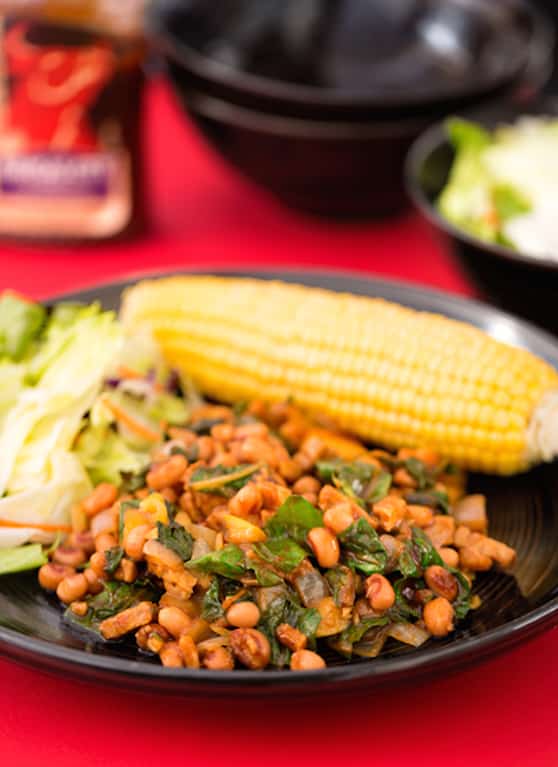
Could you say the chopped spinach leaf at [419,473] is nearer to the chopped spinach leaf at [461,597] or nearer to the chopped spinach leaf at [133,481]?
the chopped spinach leaf at [461,597]

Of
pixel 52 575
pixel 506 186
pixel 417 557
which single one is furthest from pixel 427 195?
pixel 52 575

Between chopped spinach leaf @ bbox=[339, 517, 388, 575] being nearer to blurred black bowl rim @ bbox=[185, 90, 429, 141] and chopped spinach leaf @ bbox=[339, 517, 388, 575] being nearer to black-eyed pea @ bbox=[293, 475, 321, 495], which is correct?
black-eyed pea @ bbox=[293, 475, 321, 495]

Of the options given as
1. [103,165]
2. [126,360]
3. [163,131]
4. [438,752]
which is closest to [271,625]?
[438,752]

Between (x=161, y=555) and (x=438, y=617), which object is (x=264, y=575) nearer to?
(x=161, y=555)

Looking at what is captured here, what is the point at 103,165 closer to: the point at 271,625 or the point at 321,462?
the point at 321,462

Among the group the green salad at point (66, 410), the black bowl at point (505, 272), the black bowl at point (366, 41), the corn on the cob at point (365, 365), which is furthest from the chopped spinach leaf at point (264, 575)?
the black bowl at point (366, 41)
